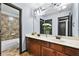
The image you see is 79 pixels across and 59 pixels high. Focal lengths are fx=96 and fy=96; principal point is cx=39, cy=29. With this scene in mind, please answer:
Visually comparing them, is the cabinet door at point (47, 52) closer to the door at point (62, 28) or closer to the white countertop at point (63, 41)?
the white countertop at point (63, 41)

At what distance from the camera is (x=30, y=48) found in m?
2.05

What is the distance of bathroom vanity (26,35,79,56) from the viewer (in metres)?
1.52

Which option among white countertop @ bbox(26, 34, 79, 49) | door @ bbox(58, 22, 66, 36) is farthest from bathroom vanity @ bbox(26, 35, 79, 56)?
door @ bbox(58, 22, 66, 36)

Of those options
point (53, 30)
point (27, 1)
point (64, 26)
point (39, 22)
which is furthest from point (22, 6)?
point (64, 26)

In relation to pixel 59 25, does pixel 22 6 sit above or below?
above

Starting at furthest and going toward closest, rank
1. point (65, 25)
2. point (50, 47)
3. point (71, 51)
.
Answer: point (50, 47) < point (65, 25) < point (71, 51)

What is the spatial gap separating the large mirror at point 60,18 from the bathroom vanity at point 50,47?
15cm

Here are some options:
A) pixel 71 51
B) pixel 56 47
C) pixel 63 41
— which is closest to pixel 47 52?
pixel 56 47

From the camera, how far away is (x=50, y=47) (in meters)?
1.82

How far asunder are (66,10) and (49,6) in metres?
0.32

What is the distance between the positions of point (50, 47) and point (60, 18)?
0.57 metres

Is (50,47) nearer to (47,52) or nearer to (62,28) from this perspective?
(47,52)

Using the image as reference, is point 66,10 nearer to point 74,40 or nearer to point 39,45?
point 74,40

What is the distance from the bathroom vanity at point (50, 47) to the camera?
5.00 feet
